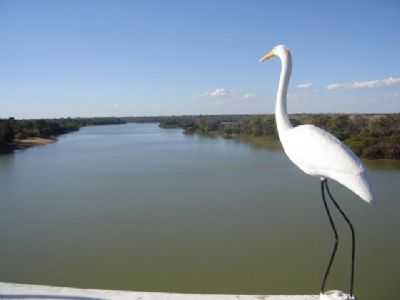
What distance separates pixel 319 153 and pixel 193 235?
3741 millimetres

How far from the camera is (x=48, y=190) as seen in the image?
8.27 meters

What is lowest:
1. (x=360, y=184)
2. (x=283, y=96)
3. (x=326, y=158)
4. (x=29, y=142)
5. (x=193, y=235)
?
(x=193, y=235)

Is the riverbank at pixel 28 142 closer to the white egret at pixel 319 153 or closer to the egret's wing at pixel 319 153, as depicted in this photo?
the white egret at pixel 319 153

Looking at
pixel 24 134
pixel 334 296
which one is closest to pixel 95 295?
pixel 334 296

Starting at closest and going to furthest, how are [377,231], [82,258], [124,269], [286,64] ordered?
[286,64], [124,269], [82,258], [377,231]

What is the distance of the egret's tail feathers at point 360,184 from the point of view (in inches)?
56.8

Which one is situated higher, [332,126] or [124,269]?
[332,126]

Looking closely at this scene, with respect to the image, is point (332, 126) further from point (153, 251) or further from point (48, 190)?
point (153, 251)

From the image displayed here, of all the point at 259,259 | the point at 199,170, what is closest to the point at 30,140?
the point at 199,170

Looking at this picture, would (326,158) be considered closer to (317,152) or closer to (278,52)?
(317,152)

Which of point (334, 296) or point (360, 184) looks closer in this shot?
point (360, 184)

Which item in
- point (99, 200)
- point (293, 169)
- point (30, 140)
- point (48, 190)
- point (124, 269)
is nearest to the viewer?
point (124, 269)

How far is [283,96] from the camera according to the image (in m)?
1.81

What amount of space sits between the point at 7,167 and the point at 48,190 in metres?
5.34
